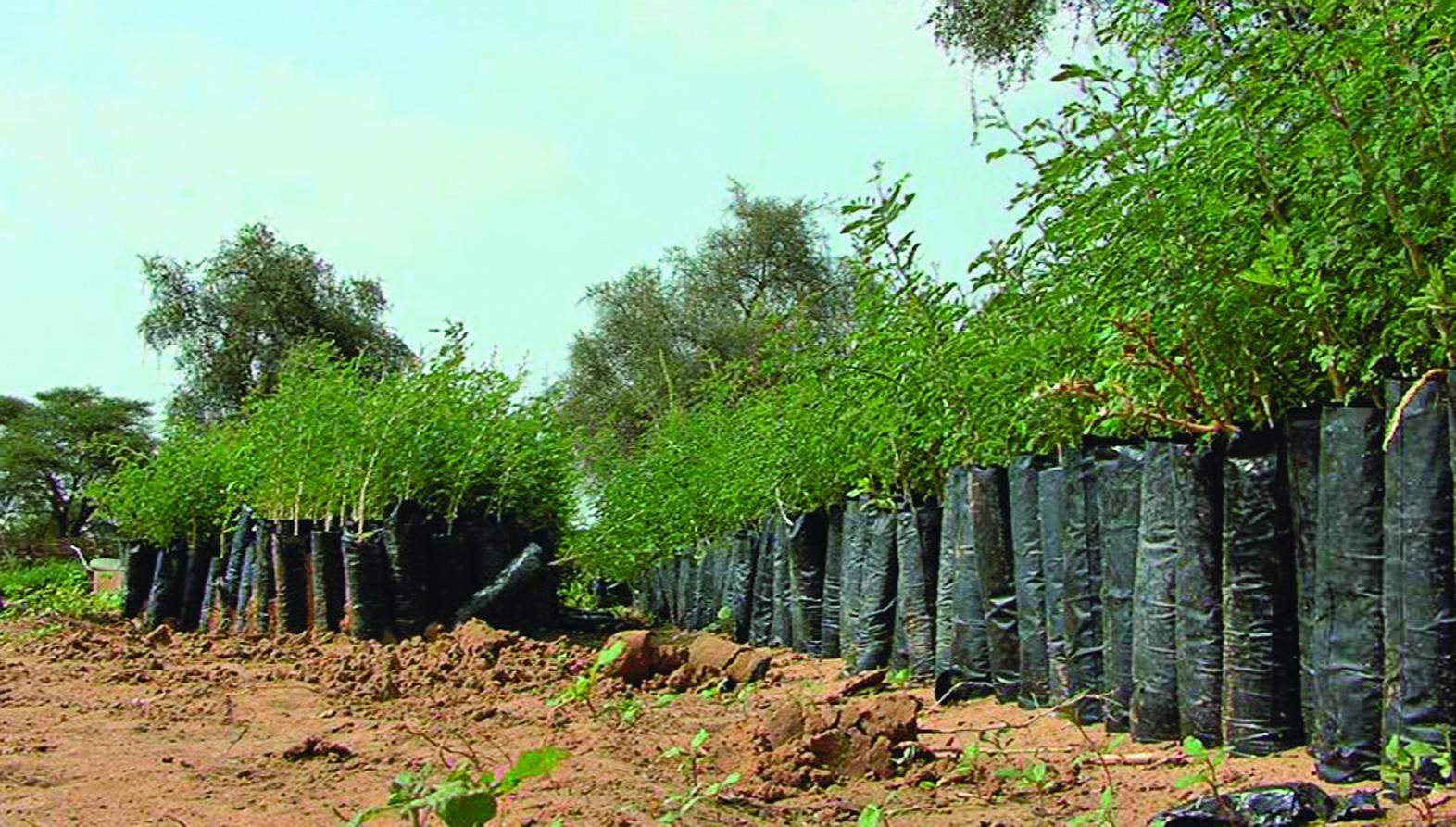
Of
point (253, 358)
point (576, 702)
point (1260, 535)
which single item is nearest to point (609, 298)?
point (253, 358)

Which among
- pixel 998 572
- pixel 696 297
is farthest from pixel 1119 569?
pixel 696 297

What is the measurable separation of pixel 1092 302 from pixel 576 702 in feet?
9.95

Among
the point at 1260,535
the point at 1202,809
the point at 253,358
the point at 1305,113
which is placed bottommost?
the point at 1202,809

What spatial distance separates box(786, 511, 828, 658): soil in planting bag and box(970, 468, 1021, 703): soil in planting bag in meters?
2.82

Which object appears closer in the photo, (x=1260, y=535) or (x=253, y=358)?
(x=1260, y=535)

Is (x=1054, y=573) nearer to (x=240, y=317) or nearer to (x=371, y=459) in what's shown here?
(x=371, y=459)

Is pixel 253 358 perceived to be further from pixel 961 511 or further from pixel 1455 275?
pixel 1455 275

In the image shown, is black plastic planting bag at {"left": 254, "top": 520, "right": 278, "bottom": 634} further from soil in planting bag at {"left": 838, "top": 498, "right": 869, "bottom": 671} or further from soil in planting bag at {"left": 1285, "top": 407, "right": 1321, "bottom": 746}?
soil in planting bag at {"left": 1285, "top": 407, "right": 1321, "bottom": 746}

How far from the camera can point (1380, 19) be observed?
3.23 m

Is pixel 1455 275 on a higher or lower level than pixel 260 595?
higher

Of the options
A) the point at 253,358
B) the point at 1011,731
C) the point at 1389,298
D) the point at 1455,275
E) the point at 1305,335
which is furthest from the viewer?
the point at 253,358

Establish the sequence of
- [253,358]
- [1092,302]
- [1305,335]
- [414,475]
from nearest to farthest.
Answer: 1. [1305,335]
2. [1092,302]
3. [414,475]
4. [253,358]

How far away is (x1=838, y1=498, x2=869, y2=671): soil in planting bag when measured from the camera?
23.6ft

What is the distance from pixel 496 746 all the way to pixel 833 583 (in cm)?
371
